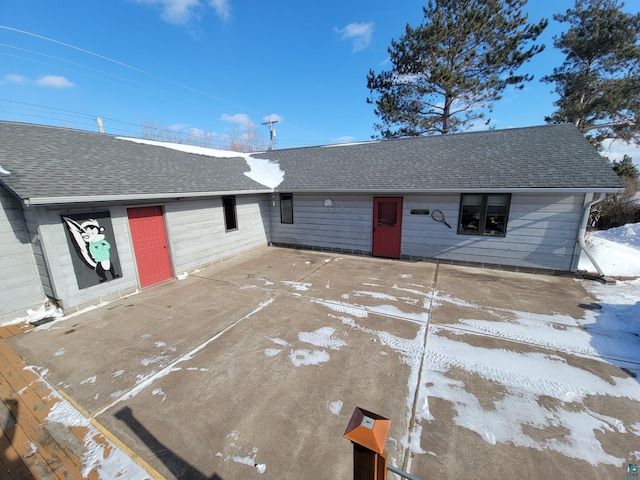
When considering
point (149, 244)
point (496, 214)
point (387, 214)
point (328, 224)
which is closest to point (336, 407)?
point (149, 244)

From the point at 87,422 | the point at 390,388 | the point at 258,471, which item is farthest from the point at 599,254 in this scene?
the point at 87,422

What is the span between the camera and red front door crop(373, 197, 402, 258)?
30.2 feet

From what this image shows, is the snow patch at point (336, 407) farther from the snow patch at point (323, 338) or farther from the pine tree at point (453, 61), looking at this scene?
the pine tree at point (453, 61)

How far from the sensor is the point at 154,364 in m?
4.02

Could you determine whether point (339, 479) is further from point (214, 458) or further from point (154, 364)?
point (154, 364)

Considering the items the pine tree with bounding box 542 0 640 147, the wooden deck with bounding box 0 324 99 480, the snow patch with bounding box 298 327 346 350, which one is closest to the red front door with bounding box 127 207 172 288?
the wooden deck with bounding box 0 324 99 480

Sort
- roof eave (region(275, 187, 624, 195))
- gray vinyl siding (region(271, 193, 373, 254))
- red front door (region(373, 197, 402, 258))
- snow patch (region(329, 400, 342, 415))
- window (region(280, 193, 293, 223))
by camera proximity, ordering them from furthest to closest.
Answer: window (region(280, 193, 293, 223))
gray vinyl siding (region(271, 193, 373, 254))
red front door (region(373, 197, 402, 258))
roof eave (region(275, 187, 624, 195))
snow patch (region(329, 400, 342, 415))

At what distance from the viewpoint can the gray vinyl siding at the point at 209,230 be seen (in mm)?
7742

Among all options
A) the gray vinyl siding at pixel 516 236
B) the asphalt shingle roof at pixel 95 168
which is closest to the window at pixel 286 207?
the asphalt shingle roof at pixel 95 168

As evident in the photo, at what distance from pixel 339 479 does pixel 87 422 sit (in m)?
2.91

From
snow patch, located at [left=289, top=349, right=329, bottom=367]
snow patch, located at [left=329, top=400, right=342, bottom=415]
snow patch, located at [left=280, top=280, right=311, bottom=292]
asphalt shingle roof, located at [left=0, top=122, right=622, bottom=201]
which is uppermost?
asphalt shingle roof, located at [left=0, top=122, right=622, bottom=201]

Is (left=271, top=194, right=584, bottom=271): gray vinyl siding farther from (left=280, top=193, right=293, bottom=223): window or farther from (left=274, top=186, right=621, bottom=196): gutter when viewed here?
(left=274, top=186, right=621, bottom=196): gutter

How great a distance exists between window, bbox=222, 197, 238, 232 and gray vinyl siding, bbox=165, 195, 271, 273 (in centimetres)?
14

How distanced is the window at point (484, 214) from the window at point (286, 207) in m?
6.28
